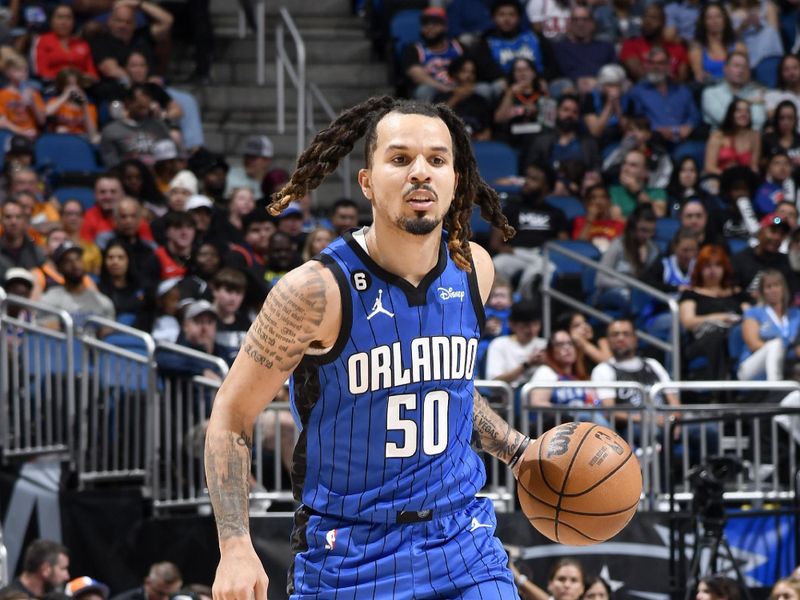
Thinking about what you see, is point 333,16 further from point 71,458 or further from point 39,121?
point 71,458

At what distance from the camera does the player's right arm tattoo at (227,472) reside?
4352 millimetres

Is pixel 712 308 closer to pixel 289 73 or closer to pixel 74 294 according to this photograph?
pixel 74 294

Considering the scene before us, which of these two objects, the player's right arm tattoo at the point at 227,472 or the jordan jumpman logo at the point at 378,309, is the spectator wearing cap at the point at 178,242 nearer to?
the jordan jumpman logo at the point at 378,309

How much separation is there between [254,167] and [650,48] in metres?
4.52

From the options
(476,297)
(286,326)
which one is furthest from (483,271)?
(286,326)

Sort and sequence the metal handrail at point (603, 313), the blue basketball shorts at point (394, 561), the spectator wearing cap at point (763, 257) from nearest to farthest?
1. the blue basketball shorts at point (394, 561)
2. the metal handrail at point (603, 313)
3. the spectator wearing cap at point (763, 257)

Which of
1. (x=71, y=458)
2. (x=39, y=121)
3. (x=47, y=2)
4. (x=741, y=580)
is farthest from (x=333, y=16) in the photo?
(x=741, y=580)

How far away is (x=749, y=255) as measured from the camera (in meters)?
13.3

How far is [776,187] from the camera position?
14555mm

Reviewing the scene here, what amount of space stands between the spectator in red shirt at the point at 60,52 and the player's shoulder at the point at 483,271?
10230mm

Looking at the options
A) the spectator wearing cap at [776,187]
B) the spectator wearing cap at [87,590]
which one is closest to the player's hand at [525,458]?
the spectator wearing cap at [87,590]

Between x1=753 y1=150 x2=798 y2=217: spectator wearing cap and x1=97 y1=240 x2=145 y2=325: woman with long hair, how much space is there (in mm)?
5931

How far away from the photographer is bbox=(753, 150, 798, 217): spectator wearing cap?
1448 cm

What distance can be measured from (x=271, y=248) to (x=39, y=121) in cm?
296
